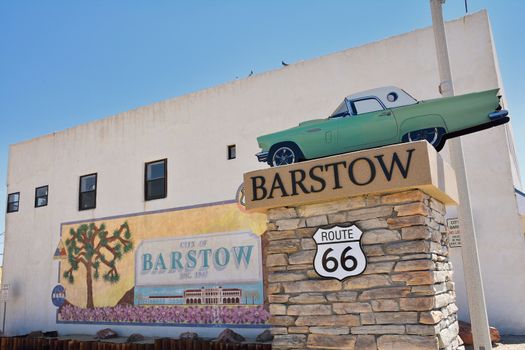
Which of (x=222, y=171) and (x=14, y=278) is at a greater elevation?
(x=222, y=171)

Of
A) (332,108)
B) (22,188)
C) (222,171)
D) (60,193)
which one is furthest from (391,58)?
(22,188)

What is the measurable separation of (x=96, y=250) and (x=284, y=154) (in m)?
9.71

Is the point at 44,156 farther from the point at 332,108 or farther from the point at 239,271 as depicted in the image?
the point at 332,108

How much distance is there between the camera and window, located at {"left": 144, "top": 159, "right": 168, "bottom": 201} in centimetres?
1411

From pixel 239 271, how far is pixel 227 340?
1849 millimetres

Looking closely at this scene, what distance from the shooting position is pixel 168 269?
13.4 metres

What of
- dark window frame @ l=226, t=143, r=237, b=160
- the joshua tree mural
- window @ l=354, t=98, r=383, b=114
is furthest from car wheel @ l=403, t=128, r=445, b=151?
the joshua tree mural

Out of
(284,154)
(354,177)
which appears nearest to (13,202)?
(284,154)

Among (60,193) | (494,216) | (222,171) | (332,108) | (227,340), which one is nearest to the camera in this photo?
(494,216)

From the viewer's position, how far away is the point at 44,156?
17.4 metres

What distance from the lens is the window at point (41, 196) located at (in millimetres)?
16938

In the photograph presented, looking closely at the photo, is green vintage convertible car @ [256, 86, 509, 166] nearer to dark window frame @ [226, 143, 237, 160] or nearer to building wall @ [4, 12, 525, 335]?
building wall @ [4, 12, 525, 335]

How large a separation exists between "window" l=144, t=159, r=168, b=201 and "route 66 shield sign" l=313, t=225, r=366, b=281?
9417 millimetres

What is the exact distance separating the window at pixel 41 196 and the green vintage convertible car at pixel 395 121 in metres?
12.7
